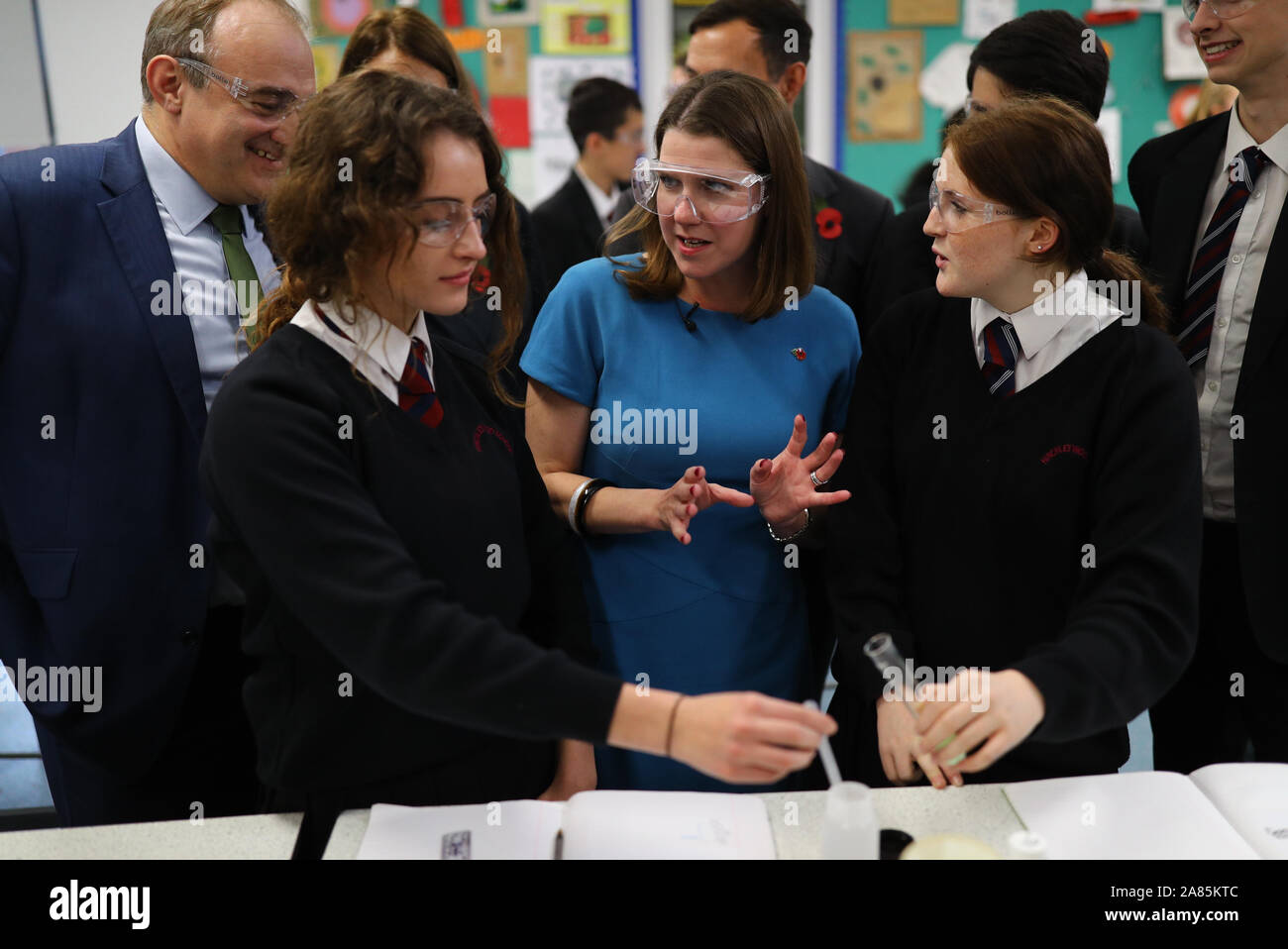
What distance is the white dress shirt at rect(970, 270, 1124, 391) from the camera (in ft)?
5.41

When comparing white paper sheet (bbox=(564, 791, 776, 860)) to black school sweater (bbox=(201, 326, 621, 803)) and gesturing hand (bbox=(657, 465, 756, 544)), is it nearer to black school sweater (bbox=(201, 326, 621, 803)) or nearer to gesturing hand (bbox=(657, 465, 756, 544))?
black school sweater (bbox=(201, 326, 621, 803))

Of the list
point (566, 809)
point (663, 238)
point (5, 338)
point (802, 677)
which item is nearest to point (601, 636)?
point (802, 677)

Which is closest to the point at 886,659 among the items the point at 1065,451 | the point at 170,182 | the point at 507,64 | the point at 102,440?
the point at 1065,451

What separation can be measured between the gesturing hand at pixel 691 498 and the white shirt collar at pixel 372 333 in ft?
1.58

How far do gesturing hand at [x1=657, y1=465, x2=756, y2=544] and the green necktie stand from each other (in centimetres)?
79

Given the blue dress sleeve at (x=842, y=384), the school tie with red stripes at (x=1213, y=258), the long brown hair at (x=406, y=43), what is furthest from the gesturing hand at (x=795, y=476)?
the long brown hair at (x=406, y=43)

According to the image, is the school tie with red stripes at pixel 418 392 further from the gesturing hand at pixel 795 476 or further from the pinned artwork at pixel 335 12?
the pinned artwork at pixel 335 12

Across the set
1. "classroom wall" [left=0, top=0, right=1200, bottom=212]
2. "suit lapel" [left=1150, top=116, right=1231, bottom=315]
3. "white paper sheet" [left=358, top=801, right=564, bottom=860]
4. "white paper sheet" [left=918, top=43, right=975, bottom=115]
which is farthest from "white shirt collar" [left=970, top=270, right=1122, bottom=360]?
"white paper sheet" [left=918, top=43, right=975, bottom=115]

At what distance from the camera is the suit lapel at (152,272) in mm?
1742

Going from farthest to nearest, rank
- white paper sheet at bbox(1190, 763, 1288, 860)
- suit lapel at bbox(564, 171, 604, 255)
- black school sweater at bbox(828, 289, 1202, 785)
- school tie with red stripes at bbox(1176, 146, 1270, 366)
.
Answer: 1. suit lapel at bbox(564, 171, 604, 255)
2. school tie with red stripes at bbox(1176, 146, 1270, 366)
3. black school sweater at bbox(828, 289, 1202, 785)
4. white paper sheet at bbox(1190, 763, 1288, 860)

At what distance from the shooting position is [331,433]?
132cm

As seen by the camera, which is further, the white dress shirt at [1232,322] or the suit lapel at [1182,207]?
the suit lapel at [1182,207]

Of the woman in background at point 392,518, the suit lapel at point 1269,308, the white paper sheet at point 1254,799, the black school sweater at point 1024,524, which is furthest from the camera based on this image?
the suit lapel at point 1269,308
